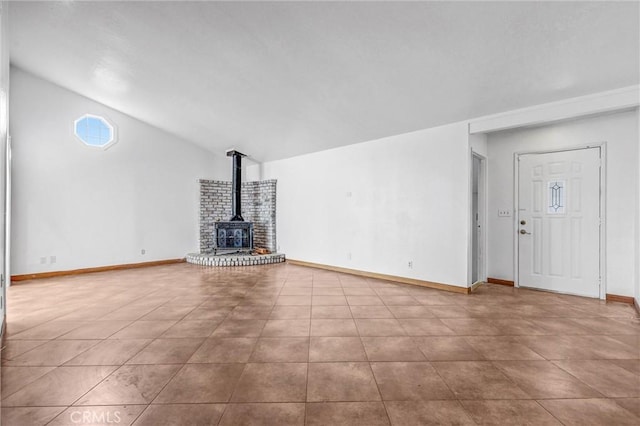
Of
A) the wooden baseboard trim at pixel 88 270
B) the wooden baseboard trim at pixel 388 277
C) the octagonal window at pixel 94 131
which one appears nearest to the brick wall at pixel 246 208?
the wooden baseboard trim at pixel 88 270

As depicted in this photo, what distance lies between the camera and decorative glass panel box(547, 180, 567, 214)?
4.07 meters

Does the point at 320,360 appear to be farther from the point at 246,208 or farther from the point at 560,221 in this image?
the point at 246,208

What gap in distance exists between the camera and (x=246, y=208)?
24.5 feet

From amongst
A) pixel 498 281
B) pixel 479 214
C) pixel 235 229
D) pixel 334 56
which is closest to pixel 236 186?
pixel 235 229

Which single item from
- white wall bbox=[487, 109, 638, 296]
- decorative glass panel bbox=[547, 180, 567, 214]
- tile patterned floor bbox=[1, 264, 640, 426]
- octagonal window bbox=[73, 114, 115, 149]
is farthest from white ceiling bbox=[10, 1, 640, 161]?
tile patterned floor bbox=[1, 264, 640, 426]

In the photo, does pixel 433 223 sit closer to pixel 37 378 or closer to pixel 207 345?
pixel 207 345

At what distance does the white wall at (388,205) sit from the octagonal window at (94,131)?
3727 mm

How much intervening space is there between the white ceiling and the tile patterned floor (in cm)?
260

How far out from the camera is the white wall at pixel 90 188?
498cm

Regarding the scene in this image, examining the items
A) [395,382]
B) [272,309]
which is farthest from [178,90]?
[395,382]

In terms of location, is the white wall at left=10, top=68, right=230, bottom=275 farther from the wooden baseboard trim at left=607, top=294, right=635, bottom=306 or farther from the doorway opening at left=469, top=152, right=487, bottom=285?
the wooden baseboard trim at left=607, top=294, right=635, bottom=306

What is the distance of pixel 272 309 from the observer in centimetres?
334

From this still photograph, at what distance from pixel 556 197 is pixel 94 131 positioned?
327 inches

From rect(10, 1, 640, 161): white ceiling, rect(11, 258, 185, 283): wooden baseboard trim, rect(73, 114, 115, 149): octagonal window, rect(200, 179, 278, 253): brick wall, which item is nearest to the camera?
rect(10, 1, 640, 161): white ceiling
